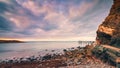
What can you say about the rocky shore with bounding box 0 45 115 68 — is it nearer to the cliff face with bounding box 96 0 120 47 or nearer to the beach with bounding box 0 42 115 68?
the beach with bounding box 0 42 115 68

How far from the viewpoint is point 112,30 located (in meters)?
36.1

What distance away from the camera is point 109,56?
3122 cm

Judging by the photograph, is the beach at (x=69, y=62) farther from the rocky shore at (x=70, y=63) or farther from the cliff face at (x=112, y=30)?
the cliff face at (x=112, y=30)

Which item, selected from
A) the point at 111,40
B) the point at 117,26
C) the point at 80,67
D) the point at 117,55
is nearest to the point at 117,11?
the point at 117,26

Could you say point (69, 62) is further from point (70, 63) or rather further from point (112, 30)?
point (112, 30)

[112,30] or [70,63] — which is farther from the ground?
[112,30]

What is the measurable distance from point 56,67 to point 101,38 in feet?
46.7

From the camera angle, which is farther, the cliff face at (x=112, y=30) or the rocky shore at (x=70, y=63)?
the cliff face at (x=112, y=30)

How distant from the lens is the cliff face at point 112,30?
3463cm

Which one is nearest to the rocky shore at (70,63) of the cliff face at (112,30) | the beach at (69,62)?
the beach at (69,62)

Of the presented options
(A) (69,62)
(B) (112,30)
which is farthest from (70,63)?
(B) (112,30)

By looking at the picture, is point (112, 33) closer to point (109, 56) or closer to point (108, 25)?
point (108, 25)

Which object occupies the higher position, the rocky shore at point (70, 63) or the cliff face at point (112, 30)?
the cliff face at point (112, 30)

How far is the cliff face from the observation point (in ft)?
114
